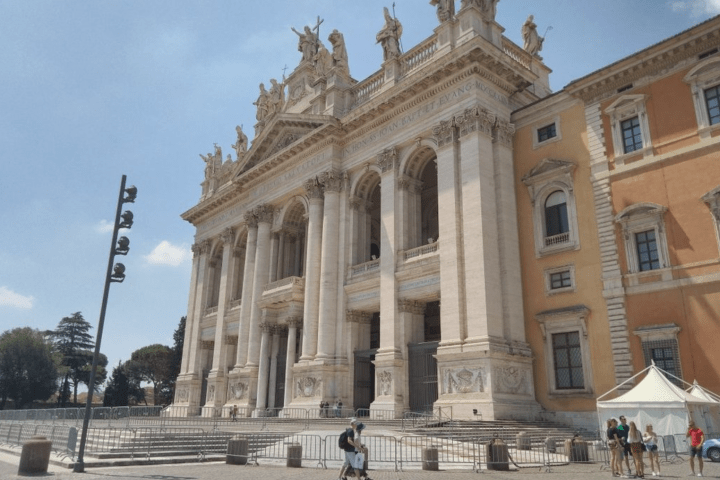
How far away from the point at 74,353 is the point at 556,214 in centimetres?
8560

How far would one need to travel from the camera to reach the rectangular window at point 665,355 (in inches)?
808

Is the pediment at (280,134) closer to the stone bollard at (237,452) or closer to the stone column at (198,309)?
the stone column at (198,309)

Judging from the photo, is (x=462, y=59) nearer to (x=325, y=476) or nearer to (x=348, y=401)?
(x=348, y=401)

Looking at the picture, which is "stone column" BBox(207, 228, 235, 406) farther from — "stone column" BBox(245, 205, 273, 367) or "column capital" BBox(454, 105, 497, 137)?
"column capital" BBox(454, 105, 497, 137)

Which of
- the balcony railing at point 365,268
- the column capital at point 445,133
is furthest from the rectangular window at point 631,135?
the balcony railing at point 365,268

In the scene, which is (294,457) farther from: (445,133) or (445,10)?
(445,10)

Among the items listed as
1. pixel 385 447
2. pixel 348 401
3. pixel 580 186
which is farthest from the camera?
pixel 348 401

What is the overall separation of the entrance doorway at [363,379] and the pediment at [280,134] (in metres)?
12.9

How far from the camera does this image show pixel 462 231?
25.8m

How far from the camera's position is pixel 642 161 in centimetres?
2302

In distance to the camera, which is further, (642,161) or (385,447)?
(642,161)

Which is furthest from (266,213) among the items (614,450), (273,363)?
(614,450)

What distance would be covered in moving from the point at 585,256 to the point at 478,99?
27.9 ft

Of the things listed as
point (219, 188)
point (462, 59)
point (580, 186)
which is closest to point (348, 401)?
point (580, 186)
